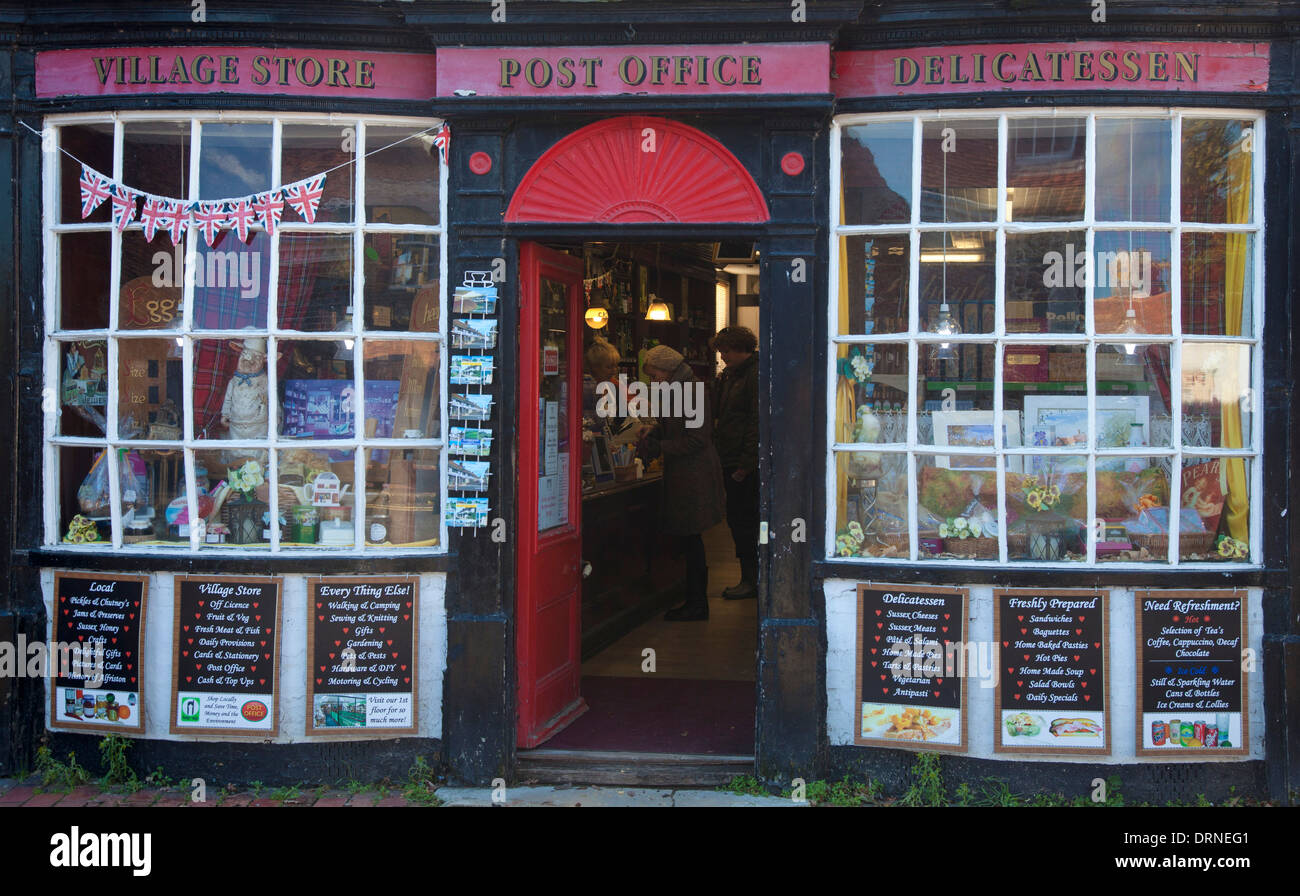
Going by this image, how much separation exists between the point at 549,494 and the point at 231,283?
2056mm

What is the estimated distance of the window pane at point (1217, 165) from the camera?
16.4 ft

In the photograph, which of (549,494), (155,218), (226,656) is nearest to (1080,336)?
(549,494)

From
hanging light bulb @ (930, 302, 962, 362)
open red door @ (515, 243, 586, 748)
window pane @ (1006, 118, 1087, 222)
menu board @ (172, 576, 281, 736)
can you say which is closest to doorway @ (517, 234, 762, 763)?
open red door @ (515, 243, 586, 748)

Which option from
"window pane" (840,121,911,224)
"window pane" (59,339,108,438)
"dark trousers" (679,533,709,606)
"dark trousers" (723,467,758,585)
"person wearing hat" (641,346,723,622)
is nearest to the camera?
"window pane" (840,121,911,224)

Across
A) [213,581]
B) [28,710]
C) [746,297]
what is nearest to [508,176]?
[213,581]

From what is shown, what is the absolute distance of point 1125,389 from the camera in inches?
197

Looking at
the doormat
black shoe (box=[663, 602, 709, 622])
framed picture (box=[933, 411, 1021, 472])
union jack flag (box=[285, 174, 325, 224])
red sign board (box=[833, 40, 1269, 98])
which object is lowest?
the doormat

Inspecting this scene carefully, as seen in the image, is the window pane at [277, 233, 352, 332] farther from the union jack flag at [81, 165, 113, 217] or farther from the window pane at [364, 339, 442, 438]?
the union jack flag at [81, 165, 113, 217]

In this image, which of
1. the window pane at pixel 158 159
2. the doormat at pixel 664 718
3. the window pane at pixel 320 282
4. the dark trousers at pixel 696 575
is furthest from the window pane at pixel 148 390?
the dark trousers at pixel 696 575

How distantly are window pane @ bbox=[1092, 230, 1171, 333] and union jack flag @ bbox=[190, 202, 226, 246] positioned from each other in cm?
449

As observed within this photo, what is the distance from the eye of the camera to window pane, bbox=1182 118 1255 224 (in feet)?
16.4

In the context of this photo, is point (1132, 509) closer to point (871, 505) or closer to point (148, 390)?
point (871, 505)

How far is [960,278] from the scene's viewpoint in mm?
5070

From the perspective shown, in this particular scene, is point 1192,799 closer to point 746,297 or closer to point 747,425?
point 747,425
